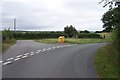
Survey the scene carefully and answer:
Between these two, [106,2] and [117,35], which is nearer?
[117,35]

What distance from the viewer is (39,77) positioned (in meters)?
12.6

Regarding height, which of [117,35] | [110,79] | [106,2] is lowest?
[110,79]

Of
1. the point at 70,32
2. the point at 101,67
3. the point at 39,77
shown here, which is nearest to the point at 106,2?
the point at 101,67

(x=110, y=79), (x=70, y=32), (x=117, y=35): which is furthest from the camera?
(x=70, y=32)

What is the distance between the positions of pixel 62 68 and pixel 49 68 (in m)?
0.61

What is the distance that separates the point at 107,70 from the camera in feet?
47.9

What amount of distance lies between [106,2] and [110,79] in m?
7.76

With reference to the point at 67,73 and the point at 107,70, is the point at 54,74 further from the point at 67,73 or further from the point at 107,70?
the point at 107,70

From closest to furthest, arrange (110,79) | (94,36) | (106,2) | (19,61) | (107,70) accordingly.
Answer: (110,79) < (107,70) < (19,61) < (106,2) < (94,36)

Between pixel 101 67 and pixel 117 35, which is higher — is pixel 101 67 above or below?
below

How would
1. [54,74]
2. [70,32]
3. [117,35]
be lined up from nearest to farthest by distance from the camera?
[54,74] < [117,35] < [70,32]

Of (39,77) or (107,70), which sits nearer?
(39,77)

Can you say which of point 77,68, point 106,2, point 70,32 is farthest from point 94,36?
point 77,68

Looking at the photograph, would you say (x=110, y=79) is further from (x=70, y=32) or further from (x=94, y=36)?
(x=70, y=32)
